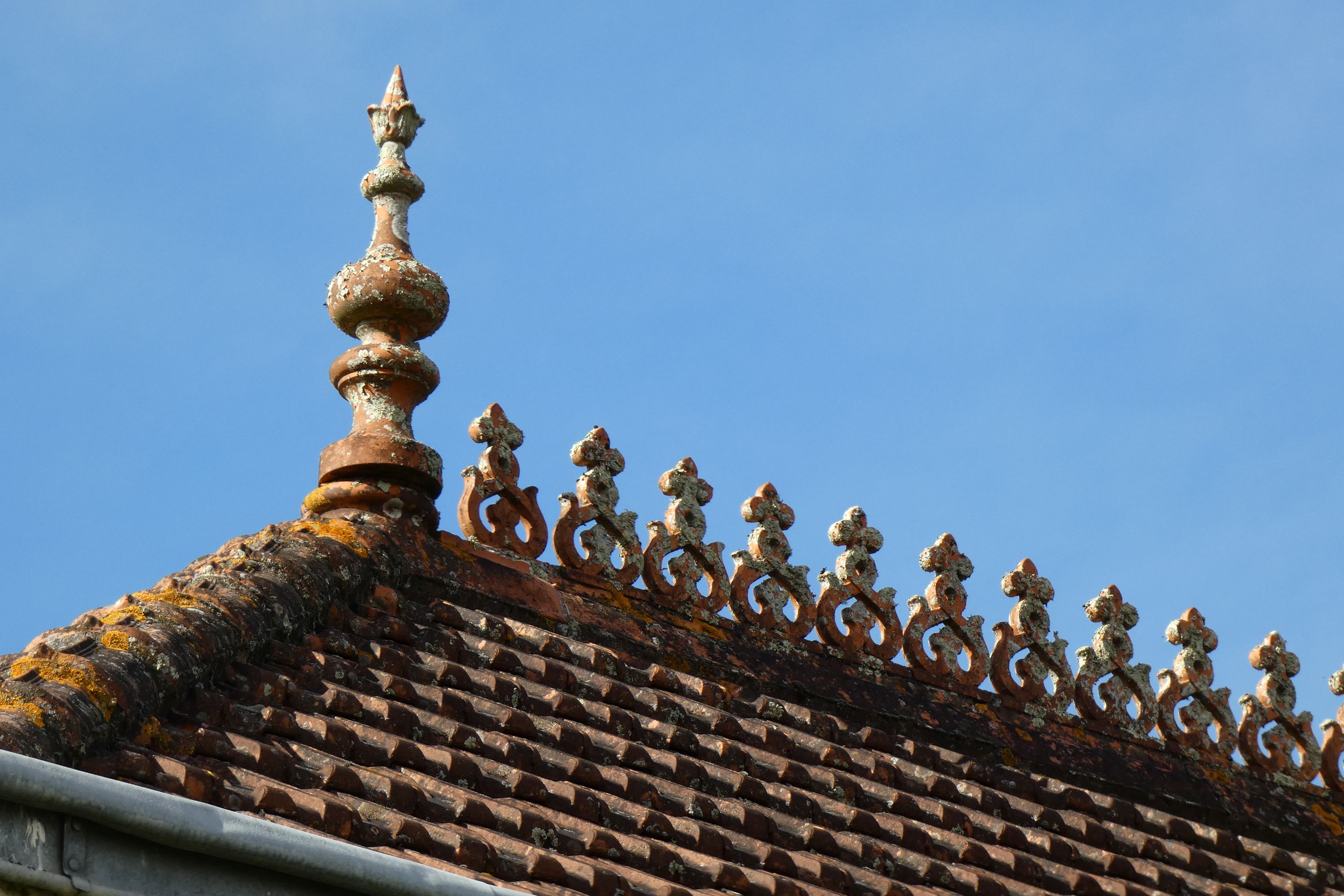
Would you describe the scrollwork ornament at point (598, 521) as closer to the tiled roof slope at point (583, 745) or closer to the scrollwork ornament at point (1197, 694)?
the tiled roof slope at point (583, 745)

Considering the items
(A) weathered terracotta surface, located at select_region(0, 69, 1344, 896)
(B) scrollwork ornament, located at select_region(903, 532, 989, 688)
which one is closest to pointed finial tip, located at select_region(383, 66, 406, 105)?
(A) weathered terracotta surface, located at select_region(0, 69, 1344, 896)

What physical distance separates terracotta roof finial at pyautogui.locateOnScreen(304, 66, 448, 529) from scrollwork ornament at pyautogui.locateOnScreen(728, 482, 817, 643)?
1.54m

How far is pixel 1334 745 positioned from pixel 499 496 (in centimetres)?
528

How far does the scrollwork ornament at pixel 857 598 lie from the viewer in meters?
9.30

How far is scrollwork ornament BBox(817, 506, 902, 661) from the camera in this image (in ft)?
30.5

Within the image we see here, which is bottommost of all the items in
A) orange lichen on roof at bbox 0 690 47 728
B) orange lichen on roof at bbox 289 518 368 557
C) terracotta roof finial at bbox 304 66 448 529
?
orange lichen on roof at bbox 0 690 47 728

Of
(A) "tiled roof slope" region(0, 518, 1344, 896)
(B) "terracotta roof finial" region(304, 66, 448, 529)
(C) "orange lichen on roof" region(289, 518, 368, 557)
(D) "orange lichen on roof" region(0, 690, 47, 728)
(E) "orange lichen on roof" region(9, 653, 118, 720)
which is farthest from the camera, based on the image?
(B) "terracotta roof finial" region(304, 66, 448, 529)

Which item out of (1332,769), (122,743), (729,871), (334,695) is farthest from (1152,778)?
(122,743)

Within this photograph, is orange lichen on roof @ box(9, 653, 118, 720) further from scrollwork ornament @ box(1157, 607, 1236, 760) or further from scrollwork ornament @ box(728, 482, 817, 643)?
scrollwork ornament @ box(1157, 607, 1236, 760)

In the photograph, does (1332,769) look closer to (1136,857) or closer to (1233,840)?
(1233,840)

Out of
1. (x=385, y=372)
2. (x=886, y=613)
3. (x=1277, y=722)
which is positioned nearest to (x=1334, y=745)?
(x=1277, y=722)

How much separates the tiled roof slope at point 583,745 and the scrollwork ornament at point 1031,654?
0.17m

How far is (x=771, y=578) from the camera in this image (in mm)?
9227

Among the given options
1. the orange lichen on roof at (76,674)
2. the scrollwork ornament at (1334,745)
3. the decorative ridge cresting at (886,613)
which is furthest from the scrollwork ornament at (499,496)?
the scrollwork ornament at (1334,745)
